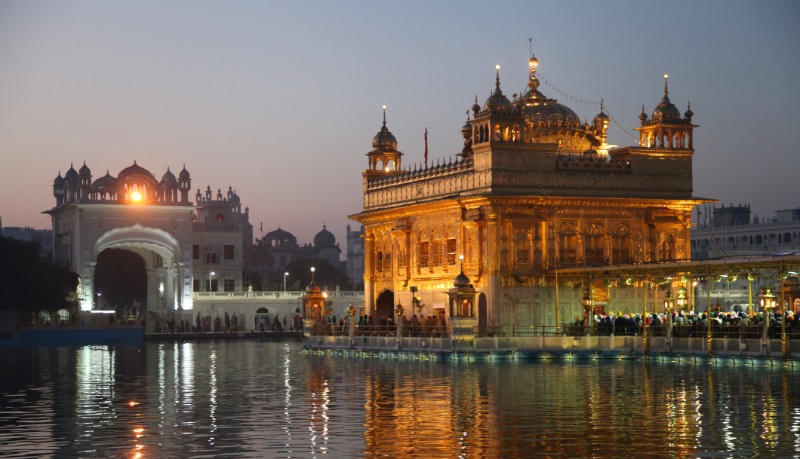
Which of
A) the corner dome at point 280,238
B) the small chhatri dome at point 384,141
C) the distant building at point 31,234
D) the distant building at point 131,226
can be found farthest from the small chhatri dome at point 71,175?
the corner dome at point 280,238

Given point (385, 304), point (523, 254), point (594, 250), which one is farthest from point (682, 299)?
point (385, 304)

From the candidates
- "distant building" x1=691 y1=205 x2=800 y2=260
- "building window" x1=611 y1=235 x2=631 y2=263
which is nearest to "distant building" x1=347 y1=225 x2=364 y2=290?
"distant building" x1=691 y1=205 x2=800 y2=260

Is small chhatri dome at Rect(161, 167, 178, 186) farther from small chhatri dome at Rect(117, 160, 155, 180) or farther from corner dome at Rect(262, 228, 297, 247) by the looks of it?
corner dome at Rect(262, 228, 297, 247)

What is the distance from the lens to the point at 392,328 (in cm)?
4988

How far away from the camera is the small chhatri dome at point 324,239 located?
17512 cm

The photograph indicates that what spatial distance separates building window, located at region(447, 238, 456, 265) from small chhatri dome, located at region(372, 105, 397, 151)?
10156 mm

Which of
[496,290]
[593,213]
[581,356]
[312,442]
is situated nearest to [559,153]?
[593,213]

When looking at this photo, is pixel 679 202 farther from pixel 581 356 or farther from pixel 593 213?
pixel 581 356

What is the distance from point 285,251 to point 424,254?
12075cm

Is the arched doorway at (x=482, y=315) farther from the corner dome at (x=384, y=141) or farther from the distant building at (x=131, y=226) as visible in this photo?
the distant building at (x=131, y=226)

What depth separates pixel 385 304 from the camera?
2208 inches

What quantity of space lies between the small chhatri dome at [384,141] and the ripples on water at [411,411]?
19.5 m

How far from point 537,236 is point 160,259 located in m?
51.4

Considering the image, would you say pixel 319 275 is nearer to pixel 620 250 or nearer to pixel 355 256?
pixel 355 256
